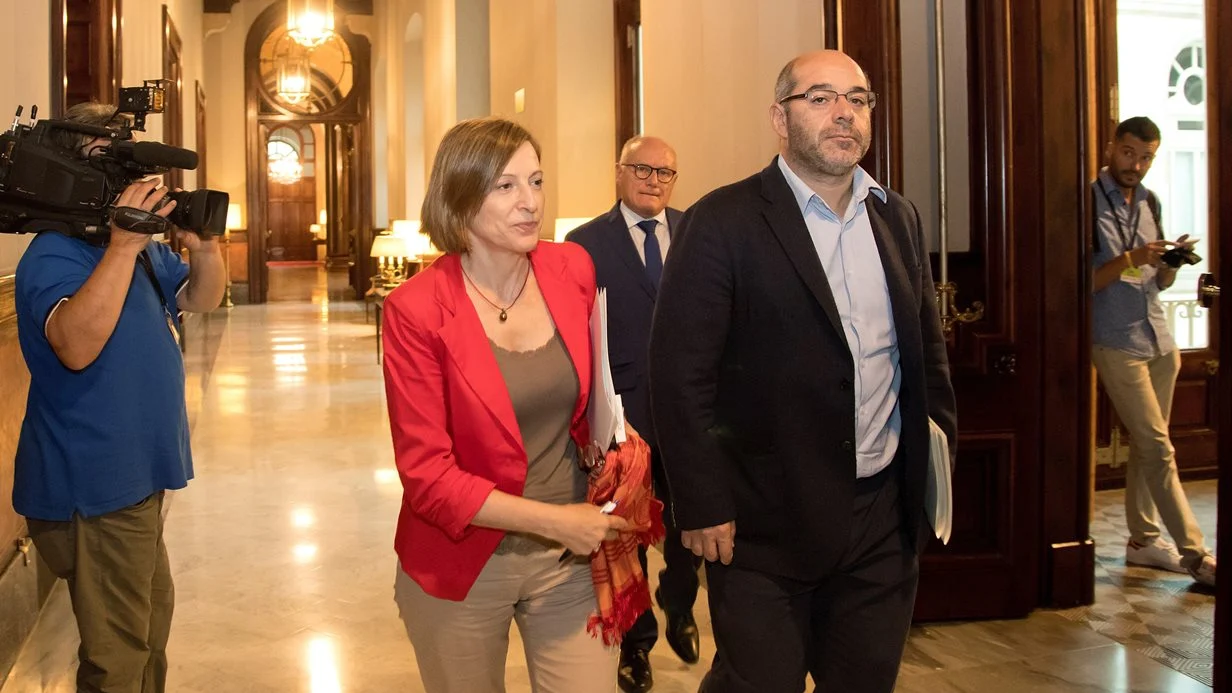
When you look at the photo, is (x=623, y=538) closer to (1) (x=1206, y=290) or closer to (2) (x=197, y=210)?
(2) (x=197, y=210)

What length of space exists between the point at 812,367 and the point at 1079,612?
2.59 metres

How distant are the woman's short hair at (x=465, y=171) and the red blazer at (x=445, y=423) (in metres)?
0.09

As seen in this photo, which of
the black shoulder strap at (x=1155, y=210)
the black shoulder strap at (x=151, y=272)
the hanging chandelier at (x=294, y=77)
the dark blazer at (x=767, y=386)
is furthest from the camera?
the hanging chandelier at (x=294, y=77)

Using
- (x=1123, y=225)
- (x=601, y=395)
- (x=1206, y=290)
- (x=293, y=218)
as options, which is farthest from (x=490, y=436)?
(x=293, y=218)

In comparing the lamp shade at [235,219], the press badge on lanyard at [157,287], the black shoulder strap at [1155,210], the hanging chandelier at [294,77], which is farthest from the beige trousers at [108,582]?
the hanging chandelier at [294,77]

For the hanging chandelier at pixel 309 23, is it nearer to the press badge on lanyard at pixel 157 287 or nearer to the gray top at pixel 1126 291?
the gray top at pixel 1126 291

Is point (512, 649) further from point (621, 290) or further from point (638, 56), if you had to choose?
point (638, 56)

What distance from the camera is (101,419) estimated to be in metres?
2.69

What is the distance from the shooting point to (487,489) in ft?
6.46

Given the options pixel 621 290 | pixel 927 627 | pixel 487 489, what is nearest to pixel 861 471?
pixel 487 489

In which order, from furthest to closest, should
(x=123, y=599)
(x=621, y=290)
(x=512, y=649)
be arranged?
(x=512, y=649)
(x=621, y=290)
(x=123, y=599)

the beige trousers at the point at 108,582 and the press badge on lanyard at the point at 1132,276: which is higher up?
the press badge on lanyard at the point at 1132,276

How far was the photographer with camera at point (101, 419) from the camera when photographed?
261 cm

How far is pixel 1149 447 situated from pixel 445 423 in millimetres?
3786
